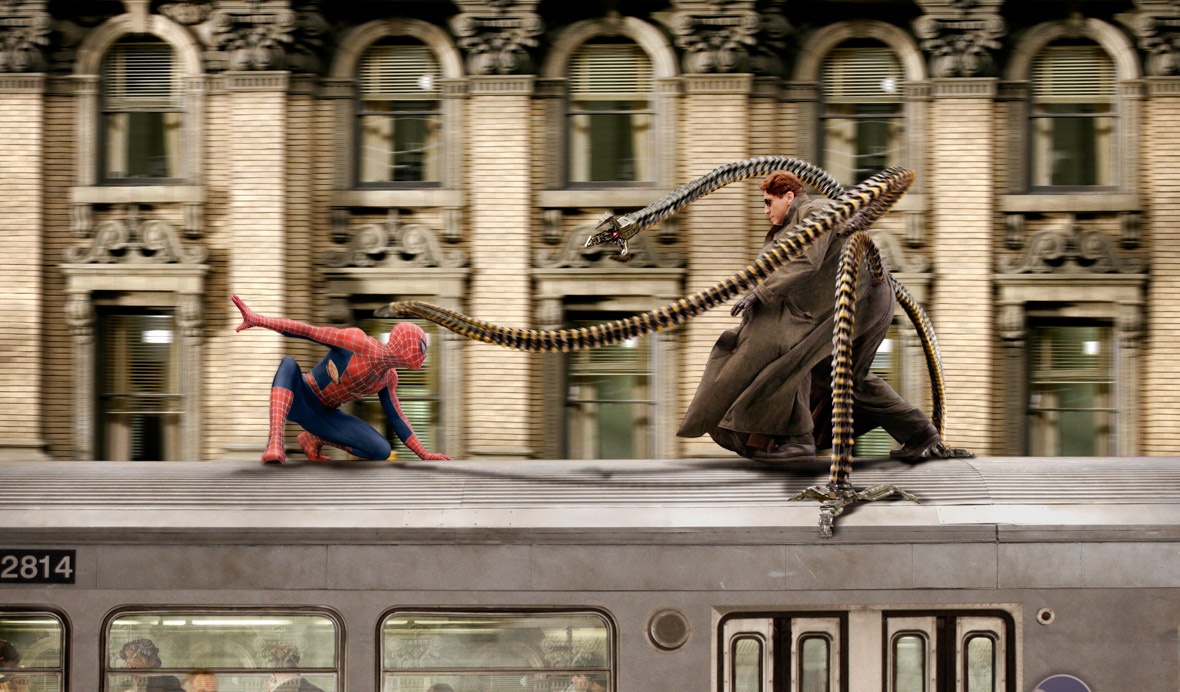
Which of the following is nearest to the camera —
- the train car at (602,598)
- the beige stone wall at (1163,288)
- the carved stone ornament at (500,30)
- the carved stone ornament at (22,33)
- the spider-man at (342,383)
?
the train car at (602,598)

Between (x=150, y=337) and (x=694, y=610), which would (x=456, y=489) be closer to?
(x=694, y=610)

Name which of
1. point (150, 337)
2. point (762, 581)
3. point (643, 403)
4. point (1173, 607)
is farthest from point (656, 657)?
point (150, 337)

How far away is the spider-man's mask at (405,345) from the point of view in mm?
7082

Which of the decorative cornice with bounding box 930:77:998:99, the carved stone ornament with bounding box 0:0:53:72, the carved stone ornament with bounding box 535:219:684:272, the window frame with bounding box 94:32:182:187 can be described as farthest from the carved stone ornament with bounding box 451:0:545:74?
the carved stone ornament with bounding box 0:0:53:72

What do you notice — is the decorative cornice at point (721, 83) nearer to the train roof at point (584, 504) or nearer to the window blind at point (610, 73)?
the window blind at point (610, 73)

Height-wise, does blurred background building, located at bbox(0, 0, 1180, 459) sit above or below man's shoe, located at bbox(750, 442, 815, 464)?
above

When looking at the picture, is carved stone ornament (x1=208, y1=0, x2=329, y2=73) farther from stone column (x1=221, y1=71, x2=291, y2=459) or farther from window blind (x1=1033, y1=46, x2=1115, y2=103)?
window blind (x1=1033, y1=46, x2=1115, y2=103)

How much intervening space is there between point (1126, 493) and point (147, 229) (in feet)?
31.9

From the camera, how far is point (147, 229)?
1152 cm

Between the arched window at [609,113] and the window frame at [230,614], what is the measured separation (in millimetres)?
7149

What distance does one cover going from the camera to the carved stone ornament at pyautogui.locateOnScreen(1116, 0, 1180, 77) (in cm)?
1109

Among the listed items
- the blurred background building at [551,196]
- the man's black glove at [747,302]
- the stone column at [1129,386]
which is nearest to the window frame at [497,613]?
the man's black glove at [747,302]

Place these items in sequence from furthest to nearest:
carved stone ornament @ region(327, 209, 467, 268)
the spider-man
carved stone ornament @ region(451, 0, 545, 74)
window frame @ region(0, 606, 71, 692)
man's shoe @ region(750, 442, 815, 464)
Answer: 1. carved stone ornament @ region(327, 209, 467, 268)
2. carved stone ornament @ region(451, 0, 545, 74)
3. the spider-man
4. man's shoe @ region(750, 442, 815, 464)
5. window frame @ region(0, 606, 71, 692)

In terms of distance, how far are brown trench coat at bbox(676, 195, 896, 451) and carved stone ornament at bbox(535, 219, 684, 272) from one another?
4.66m
